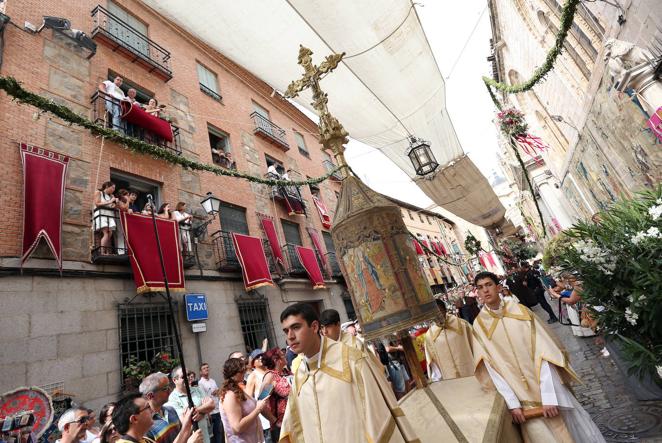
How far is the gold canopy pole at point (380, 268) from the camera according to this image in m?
3.17

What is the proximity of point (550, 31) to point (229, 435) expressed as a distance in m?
11.9

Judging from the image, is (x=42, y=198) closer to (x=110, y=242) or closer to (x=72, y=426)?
(x=110, y=242)

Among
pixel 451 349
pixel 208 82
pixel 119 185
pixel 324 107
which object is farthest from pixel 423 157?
pixel 208 82

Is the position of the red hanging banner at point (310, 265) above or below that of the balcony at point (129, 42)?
below

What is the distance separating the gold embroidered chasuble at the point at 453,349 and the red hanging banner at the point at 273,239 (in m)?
7.93

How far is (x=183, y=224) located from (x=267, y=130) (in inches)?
335

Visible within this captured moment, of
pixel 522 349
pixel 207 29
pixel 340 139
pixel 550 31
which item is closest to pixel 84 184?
pixel 207 29

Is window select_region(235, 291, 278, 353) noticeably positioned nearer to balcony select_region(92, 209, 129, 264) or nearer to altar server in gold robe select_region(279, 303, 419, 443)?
balcony select_region(92, 209, 129, 264)

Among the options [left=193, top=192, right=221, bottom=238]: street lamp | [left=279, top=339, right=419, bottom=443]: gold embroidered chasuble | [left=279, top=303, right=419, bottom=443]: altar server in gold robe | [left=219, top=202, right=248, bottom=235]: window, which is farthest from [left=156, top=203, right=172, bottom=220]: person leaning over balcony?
[left=279, top=339, right=419, bottom=443]: gold embroidered chasuble

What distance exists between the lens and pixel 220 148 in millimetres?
12789

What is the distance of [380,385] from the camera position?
6.88 ft

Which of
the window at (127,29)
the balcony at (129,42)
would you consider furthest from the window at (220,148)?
the window at (127,29)

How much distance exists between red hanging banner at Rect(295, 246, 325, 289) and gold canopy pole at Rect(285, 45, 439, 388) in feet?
29.0

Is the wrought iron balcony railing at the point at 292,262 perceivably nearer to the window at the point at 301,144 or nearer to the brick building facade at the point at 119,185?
the brick building facade at the point at 119,185
